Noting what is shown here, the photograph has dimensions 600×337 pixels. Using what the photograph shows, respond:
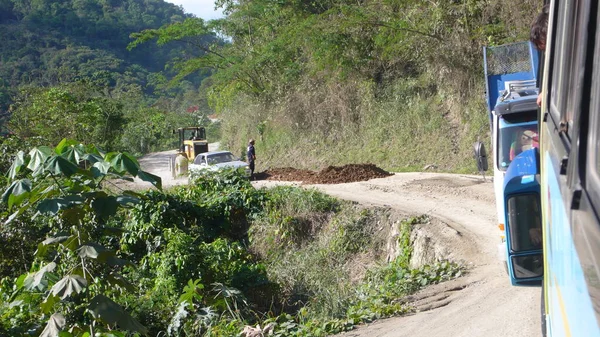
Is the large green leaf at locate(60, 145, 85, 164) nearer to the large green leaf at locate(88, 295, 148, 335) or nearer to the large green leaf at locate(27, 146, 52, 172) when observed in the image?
the large green leaf at locate(27, 146, 52, 172)

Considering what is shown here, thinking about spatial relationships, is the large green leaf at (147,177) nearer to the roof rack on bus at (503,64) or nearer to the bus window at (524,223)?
the bus window at (524,223)

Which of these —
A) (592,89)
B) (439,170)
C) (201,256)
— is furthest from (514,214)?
(439,170)

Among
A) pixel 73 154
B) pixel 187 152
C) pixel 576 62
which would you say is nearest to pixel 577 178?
pixel 576 62

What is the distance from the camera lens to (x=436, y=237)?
1177cm

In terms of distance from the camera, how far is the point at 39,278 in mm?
5660

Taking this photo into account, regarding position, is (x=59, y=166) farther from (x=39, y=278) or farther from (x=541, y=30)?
(x=541, y=30)

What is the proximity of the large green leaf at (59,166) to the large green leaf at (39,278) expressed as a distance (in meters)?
0.92

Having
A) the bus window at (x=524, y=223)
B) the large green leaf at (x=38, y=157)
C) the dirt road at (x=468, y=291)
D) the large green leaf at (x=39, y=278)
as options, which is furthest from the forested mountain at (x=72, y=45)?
the bus window at (x=524, y=223)

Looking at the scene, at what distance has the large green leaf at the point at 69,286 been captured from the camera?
5438 millimetres

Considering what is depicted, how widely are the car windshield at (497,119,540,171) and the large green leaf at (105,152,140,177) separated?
13.4 feet

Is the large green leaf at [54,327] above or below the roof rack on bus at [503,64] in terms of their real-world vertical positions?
below

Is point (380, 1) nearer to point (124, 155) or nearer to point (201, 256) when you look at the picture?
point (201, 256)

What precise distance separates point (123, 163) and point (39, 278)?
4.12 feet

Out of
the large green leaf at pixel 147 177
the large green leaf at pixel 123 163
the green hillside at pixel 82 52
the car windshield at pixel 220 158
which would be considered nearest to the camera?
the large green leaf at pixel 123 163
